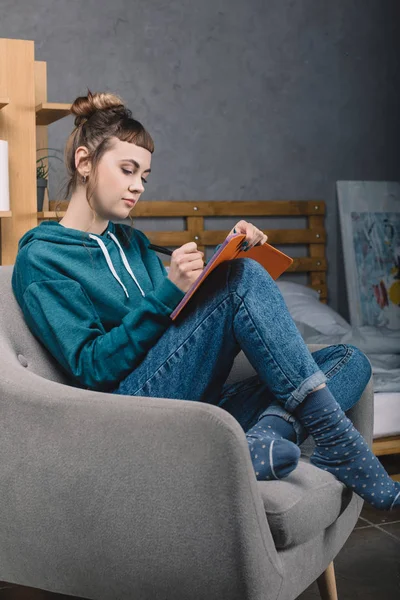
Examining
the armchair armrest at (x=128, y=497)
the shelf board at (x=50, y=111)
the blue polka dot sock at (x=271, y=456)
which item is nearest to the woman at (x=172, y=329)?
the blue polka dot sock at (x=271, y=456)

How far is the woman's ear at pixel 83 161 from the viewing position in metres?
1.78

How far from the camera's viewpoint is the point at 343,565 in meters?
2.08

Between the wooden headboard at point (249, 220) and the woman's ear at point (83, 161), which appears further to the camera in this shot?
the wooden headboard at point (249, 220)

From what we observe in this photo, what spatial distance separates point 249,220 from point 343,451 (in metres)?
2.84

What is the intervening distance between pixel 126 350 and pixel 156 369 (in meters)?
0.08

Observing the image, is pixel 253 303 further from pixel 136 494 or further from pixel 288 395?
pixel 136 494

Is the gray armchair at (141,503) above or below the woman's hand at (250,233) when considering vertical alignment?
below

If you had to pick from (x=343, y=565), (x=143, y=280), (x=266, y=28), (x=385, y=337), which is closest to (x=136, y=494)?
(x=143, y=280)

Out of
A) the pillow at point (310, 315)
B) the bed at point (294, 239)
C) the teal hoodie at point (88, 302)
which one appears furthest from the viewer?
the pillow at point (310, 315)

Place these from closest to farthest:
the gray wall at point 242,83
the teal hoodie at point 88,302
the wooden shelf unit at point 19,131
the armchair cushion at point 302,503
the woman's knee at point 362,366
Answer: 1. the armchair cushion at point 302,503
2. the teal hoodie at point 88,302
3. the woman's knee at point 362,366
4. the wooden shelf unit at point 19,131
5. the gray wall at point 242,83

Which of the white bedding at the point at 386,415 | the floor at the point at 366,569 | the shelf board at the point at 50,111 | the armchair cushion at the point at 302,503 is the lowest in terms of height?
the floor at the point at 366,569

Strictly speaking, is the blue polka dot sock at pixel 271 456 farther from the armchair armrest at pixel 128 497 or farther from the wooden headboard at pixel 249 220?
the wooden headboard at pixel 249 220

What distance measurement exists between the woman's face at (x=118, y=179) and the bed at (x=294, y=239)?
1.52m

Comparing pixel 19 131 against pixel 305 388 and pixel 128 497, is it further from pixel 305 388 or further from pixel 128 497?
pixel 128 497
